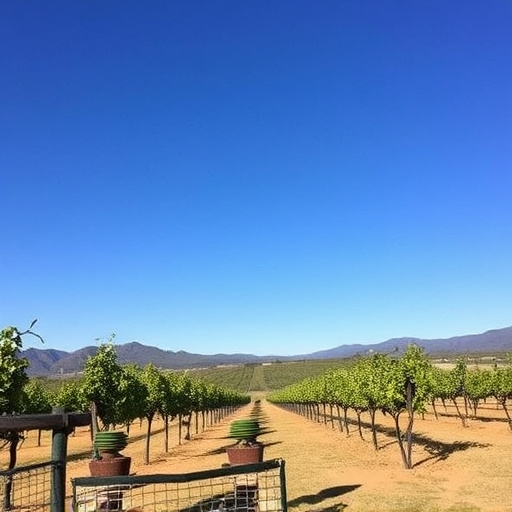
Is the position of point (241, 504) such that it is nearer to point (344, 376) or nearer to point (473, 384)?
point (344, 376)

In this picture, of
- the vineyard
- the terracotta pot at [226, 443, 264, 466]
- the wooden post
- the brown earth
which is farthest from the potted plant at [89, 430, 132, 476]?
the wooden post

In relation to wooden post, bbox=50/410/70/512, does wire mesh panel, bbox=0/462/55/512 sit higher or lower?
lower

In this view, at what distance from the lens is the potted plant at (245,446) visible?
1639 centimetres

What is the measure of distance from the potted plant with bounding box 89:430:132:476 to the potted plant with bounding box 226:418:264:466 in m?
3.39

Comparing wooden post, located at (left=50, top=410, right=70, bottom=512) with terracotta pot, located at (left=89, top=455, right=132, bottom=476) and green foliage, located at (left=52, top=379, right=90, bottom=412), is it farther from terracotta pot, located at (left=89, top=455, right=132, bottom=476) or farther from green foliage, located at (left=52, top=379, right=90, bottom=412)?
green foliage, located at (left=52, top=379, right=90, bottom=412)

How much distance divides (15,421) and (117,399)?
20748mm

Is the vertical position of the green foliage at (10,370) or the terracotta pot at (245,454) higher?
the green foliage at (10,370)

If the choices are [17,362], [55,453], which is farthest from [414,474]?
[55,453]

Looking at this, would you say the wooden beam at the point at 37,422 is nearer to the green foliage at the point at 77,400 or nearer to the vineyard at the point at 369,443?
the vineyard at the point at 369,443

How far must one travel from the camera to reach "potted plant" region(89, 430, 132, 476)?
15.9 metres

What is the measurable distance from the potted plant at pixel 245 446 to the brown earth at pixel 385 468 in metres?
3.08

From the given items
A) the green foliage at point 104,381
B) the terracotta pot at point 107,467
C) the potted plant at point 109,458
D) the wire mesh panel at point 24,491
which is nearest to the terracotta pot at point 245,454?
the potted plant at point 109,458

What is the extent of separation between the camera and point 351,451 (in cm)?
3391

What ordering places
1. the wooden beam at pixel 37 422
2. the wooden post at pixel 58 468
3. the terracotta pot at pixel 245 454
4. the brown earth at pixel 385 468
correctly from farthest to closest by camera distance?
1. the brown earth at pixel 385 468
2. the terracotta pot at pixel 245 454
3. the wooden beam at pixel 37 422
4. the wooden post at pixel 58 468
